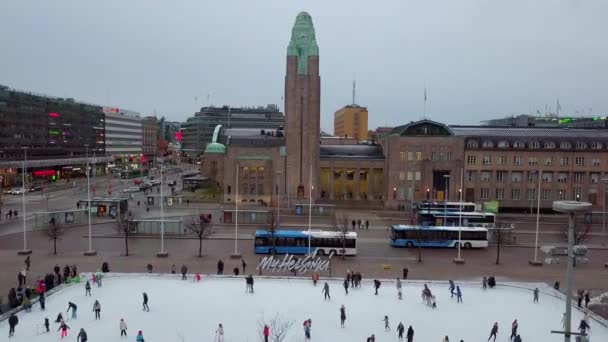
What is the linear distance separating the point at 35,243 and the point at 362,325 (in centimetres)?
3914

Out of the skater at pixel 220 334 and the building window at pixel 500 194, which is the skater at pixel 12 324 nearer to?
the skater at pixel 220 334

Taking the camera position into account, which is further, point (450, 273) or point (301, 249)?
point (301, 249)

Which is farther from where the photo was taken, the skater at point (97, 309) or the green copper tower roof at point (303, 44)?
the green copper tower roof at point (303, 44)

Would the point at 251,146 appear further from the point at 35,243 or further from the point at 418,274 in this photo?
the point at 418,274

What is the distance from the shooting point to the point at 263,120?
18300 centimetres

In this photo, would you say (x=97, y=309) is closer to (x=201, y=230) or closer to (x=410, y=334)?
(x=410, y=334)

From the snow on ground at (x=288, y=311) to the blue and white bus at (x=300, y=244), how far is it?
31.4ft

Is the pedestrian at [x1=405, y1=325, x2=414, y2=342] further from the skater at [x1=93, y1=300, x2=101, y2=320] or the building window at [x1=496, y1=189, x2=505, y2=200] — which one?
the building window at [x1=496, y1=189, x2=505, y2=200]

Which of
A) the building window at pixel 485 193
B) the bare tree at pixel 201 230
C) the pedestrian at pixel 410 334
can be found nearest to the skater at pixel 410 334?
the pedestrian at pixel 410 334

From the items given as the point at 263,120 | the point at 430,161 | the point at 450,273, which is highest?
the point at 263,120

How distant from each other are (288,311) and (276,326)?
349 centimetres

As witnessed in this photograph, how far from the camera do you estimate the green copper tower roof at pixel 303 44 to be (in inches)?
3152

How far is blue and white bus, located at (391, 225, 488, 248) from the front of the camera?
→ 174ft

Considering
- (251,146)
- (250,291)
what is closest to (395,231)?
(250,291)
